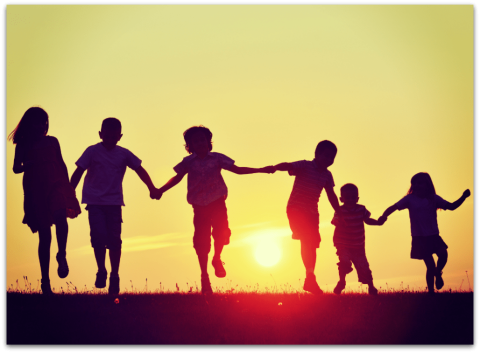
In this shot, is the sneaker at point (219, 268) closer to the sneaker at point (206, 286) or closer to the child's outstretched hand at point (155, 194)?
the sneaker at point (206, 286)

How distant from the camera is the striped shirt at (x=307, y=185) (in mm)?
10531

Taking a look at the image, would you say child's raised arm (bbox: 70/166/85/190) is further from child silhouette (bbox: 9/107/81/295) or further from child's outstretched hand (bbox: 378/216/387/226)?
child's outstretched hand (bbox: 378/216/387/226)

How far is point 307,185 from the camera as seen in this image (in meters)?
10.6

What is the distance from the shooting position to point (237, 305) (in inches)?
348

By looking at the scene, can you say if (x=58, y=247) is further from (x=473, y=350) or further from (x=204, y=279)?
(x=473, y=350)

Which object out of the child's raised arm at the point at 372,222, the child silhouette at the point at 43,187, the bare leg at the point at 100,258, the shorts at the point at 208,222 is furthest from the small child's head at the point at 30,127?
the child's raised arm at the point at 372,222

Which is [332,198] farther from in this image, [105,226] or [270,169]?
[105,226]

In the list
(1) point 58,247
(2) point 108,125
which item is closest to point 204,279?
(1) point 58,247

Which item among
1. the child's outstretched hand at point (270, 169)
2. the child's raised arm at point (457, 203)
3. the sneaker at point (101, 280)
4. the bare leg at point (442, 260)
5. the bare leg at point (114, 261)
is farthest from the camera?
the child's raised arm at point (457, 203)

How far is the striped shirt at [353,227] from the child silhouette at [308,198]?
1.06m

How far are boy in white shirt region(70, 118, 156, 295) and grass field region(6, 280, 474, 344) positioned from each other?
2.16 ft

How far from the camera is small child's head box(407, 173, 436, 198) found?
462 inches

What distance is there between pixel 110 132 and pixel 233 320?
429cm

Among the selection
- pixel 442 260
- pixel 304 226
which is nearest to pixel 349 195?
pixel 304 226
